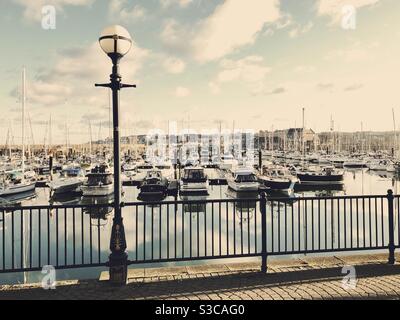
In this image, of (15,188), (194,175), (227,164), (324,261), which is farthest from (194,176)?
(227,164)

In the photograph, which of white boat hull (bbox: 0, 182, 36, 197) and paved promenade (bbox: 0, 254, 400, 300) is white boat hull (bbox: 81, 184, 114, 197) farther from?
paved promenade (bbox: 0, 254, 400, 300)

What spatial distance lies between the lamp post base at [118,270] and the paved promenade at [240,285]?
0.15 metres

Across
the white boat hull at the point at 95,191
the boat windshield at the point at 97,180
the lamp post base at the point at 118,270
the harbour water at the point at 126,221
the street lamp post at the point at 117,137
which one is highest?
the street lamp post at the point at 117,137

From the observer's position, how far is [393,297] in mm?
5473

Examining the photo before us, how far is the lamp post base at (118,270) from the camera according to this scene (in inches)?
237

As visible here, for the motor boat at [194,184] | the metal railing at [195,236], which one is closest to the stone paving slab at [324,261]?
A: the metal railing at [195,236]

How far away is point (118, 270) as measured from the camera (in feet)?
19.9

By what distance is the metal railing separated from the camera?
6802 millimetres

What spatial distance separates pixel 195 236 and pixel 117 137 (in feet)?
Result: 56.0

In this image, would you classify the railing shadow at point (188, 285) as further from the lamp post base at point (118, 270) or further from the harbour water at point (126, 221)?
the harbour water at point (126, 221)

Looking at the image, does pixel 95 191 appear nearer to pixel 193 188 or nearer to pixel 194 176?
pixel 193 188

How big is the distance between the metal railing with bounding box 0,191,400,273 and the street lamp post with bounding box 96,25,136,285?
33 cm
